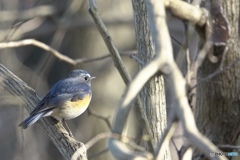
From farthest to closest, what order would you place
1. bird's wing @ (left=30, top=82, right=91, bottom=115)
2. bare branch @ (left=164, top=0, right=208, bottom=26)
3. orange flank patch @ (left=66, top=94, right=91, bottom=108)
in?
orange flank patch @ (left=66, top=94, right=91, bottom=108), bird's wing @ (left=30, top=82, right=91, bottom=115), bare branch @ (left=164, top=0, right=208, bottom=26)

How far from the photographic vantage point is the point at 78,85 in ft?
17.5

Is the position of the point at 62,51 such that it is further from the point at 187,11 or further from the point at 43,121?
the point at 187,11

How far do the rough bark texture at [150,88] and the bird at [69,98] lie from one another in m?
0.89

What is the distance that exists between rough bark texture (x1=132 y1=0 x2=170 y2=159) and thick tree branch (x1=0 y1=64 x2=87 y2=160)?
1.82 ft

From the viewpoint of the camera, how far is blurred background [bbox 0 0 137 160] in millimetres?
7547

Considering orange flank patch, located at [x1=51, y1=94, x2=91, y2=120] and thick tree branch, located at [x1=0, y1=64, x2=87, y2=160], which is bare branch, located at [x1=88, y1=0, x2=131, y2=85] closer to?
thick tree branch, located at [x1=0, y1=64, x2=87, y2=160]

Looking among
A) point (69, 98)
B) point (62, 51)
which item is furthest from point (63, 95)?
point (62, 51)

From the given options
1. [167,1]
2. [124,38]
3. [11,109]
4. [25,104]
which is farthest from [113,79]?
[167,1]

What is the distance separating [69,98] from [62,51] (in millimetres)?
3516

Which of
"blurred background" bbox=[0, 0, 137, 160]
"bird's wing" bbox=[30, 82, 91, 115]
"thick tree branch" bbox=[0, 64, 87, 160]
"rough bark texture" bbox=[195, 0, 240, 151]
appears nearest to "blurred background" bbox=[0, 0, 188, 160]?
"blurred background" bbox=[0, 0, 137, 160]

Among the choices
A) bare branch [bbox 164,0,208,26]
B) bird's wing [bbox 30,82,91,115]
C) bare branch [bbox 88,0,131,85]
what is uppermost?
bare branch [bbox 164,0,208,26]

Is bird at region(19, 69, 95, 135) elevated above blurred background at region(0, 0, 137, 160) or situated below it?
above

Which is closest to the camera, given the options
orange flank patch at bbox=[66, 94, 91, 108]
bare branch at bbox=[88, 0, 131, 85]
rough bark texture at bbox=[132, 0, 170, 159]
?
bare branch at bbox=[88, 0, 131, 85]

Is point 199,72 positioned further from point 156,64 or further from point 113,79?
point 113,79
